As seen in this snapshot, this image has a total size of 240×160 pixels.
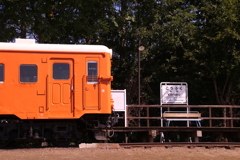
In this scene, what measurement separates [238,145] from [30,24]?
10.8 meters

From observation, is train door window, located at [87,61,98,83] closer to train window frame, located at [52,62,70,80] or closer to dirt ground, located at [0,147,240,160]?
train window frame, located at [52,62,70,80]

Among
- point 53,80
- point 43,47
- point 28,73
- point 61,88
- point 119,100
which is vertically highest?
point 43,47

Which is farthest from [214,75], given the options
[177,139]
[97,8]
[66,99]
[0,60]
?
[0,60]

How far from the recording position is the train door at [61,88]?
1262 centimetres

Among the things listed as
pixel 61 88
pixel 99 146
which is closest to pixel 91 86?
pixel 61 88

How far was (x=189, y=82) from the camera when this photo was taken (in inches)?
793

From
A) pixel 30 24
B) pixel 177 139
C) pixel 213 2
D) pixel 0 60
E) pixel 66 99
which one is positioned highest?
pixel 213 2

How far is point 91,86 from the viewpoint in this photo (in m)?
12.9

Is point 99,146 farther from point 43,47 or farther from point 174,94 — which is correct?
point 174,94

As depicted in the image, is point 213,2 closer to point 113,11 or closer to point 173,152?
point 113,11

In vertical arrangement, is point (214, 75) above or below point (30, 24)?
below

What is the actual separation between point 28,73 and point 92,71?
2.11 meters

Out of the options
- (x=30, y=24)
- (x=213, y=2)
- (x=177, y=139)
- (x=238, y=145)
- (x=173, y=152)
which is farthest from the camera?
(x=213, y=2)

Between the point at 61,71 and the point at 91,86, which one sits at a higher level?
the point at 61,71
